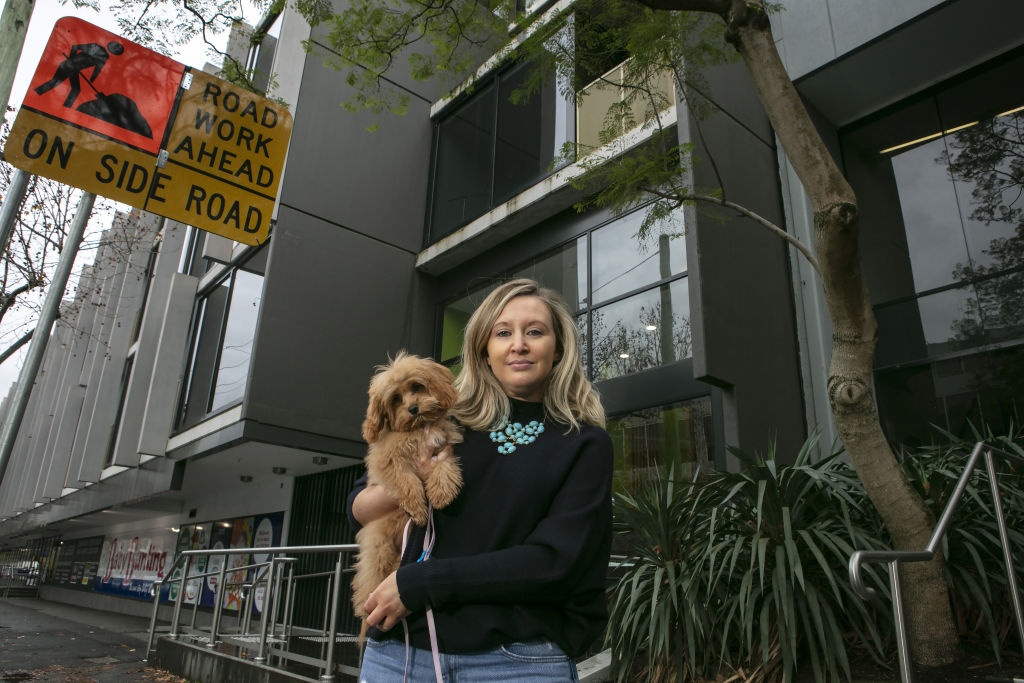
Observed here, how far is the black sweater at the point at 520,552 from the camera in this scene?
132 cm

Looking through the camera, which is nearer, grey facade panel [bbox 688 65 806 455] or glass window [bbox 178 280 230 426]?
grey facade panel [bbox 688 65 806 455]

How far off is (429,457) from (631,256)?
813cm

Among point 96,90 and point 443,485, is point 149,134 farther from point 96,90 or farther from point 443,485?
point 443,485

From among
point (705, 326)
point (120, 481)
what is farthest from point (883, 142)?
point (120, 481)

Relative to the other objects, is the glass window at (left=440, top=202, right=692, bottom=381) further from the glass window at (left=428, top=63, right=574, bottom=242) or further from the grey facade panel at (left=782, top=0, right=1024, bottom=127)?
the grey facade panel at (left=782, top=0, right=1024, bottom=127)

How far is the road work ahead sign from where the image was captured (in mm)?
4477

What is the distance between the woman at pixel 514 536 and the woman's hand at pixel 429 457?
0.5 inches

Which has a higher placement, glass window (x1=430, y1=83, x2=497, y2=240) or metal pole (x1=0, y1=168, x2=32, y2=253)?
glass window (x1=430, y1=83, x2=497, y2=240)

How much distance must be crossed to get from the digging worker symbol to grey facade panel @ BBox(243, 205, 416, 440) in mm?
5788

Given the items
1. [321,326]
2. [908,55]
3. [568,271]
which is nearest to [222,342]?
[321,326]

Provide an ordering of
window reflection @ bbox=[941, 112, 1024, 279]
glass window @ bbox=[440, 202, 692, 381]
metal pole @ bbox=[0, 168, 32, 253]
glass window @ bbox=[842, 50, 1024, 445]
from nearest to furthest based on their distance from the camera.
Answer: metal pole @ bbox=[0, 168, 32, 253] → glass window @ bbox=[842, 50, 1024, 445] → window reflection @ bbox=[941, 112, 1024, 279] → glass window @ bbox=[440, 202, 692, 381]

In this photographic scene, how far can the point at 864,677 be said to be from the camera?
146 inches

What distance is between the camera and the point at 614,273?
9.55 meters

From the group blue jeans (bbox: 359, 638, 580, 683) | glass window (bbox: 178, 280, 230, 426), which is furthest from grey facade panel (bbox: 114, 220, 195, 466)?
blue jeans (bbox: 359, 638, 580, 683)
